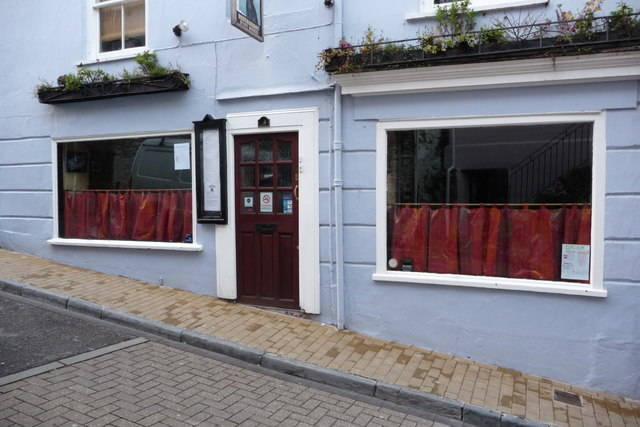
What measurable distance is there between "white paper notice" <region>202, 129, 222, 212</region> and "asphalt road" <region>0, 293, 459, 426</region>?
78.8 inches

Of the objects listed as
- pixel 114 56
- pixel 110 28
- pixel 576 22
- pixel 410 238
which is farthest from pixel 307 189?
pixel 110 28

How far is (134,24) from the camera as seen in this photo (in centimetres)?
728

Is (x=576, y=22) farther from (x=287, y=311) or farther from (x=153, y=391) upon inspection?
(x=153, y=391)

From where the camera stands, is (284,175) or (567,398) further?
(284,175)

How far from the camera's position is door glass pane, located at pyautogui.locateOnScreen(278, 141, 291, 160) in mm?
6078

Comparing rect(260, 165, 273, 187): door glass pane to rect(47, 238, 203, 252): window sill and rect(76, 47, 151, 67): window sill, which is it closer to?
rect(47, 238, 203, 252): window sill

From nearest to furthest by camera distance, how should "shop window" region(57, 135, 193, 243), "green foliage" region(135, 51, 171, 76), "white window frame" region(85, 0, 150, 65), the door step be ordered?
1. the door step
2. "green foliage" region(135, 51, 171, 76)
3. "shop window" region(57, 135, 193, 243)
4. "white window frame" region(85, 0, 150, 65)

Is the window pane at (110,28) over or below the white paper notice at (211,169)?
over

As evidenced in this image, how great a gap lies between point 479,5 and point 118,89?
5171 millimetres

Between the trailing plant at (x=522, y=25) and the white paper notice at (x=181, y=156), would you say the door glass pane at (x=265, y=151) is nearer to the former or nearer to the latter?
the white paper notice at (x=181, y=156)

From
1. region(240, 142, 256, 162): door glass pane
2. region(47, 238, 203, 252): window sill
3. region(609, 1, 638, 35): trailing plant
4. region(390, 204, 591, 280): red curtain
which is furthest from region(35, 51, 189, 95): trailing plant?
region(609, 1, 638, 35): trailing plant

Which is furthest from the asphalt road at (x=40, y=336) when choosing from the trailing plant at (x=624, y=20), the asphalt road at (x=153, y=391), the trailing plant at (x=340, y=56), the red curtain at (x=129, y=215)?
the trailing plant at (x=624, y=20)

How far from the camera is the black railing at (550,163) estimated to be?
4.89 metres

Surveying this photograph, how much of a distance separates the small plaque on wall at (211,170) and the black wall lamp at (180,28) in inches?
53.7
